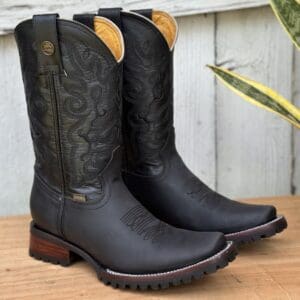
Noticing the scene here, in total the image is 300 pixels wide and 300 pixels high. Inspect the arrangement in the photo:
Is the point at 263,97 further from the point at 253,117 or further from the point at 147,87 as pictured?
the point at 253,117

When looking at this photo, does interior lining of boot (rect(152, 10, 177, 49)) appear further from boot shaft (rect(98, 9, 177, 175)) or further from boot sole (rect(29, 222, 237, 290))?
boot sole (rect(29, 222, 237, 290))

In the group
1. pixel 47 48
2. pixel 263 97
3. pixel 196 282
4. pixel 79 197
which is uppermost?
pixel 47 48

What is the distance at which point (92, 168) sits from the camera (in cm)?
84

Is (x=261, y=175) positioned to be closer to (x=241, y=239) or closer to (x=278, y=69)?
(x=278, y=69)

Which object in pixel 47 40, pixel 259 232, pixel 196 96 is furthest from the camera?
pixel 196 96

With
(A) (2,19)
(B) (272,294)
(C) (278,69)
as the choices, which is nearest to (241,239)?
(B) (272,294)

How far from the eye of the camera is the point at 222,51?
128 centimetres

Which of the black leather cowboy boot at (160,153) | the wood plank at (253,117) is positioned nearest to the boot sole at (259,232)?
the black leather cowboy boot at (160,153)

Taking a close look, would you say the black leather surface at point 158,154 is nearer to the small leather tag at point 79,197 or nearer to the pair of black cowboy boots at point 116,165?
the pair of black cowboy boots at point 116,165

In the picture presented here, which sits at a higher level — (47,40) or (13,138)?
(47,40)

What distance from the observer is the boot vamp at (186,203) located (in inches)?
36.8

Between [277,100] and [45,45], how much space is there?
404mm

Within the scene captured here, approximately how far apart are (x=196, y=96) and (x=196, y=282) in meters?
0.58

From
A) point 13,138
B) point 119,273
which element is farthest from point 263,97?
point 13,138
